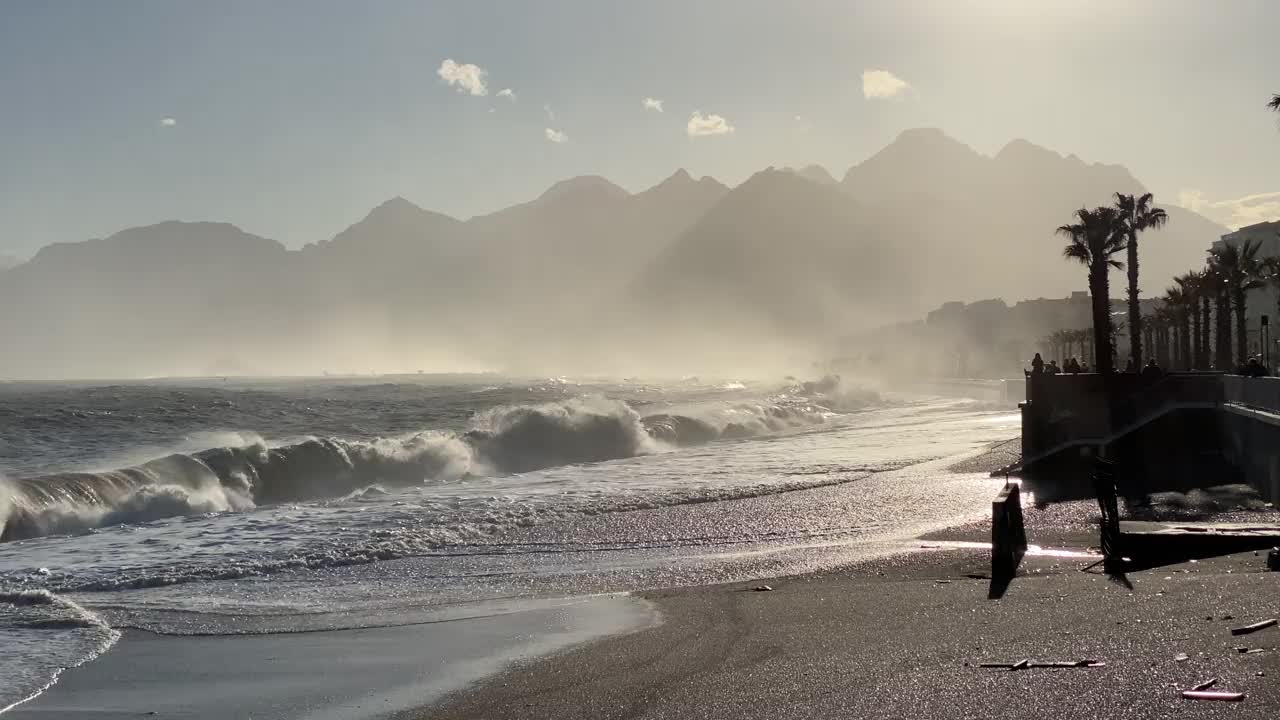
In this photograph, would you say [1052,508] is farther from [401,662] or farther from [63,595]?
[63,595]

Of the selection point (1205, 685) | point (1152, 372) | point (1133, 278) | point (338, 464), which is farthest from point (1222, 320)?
point (1205, 685)

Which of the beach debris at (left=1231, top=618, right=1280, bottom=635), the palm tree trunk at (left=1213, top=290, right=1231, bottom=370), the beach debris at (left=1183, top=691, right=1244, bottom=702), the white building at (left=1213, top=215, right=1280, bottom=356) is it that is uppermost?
the white building at (left=1213, top=215, right=1280, bottom=356)

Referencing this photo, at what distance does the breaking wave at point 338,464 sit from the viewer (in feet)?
74.6

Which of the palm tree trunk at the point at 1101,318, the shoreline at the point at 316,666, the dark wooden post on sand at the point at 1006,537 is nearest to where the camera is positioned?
the shoreline at the point at 316,666

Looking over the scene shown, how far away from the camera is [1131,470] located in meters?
Answer: 25.2

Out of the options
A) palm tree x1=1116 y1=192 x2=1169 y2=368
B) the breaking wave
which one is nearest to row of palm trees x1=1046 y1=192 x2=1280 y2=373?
palm tree x1=1116 y1=192 x2=1169 y2=368

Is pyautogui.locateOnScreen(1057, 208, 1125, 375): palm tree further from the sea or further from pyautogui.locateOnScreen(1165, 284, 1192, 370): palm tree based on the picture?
pyautogui.locateOnScreen(1165, 284, 1192, 370): palm tree

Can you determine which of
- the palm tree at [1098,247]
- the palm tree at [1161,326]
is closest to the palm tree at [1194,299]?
the palm tree at [1161,326]

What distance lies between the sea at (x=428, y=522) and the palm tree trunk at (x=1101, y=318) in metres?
4.43

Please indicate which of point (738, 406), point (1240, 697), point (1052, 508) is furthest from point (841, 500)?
point (738, 406)

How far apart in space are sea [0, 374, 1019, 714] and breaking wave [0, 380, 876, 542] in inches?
3.2

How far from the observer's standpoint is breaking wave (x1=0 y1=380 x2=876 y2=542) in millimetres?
22750

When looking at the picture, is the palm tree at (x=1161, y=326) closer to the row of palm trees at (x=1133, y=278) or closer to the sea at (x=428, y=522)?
the row of palm trees at (x=1133, y=278)

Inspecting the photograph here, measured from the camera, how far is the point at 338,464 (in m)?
32.1
